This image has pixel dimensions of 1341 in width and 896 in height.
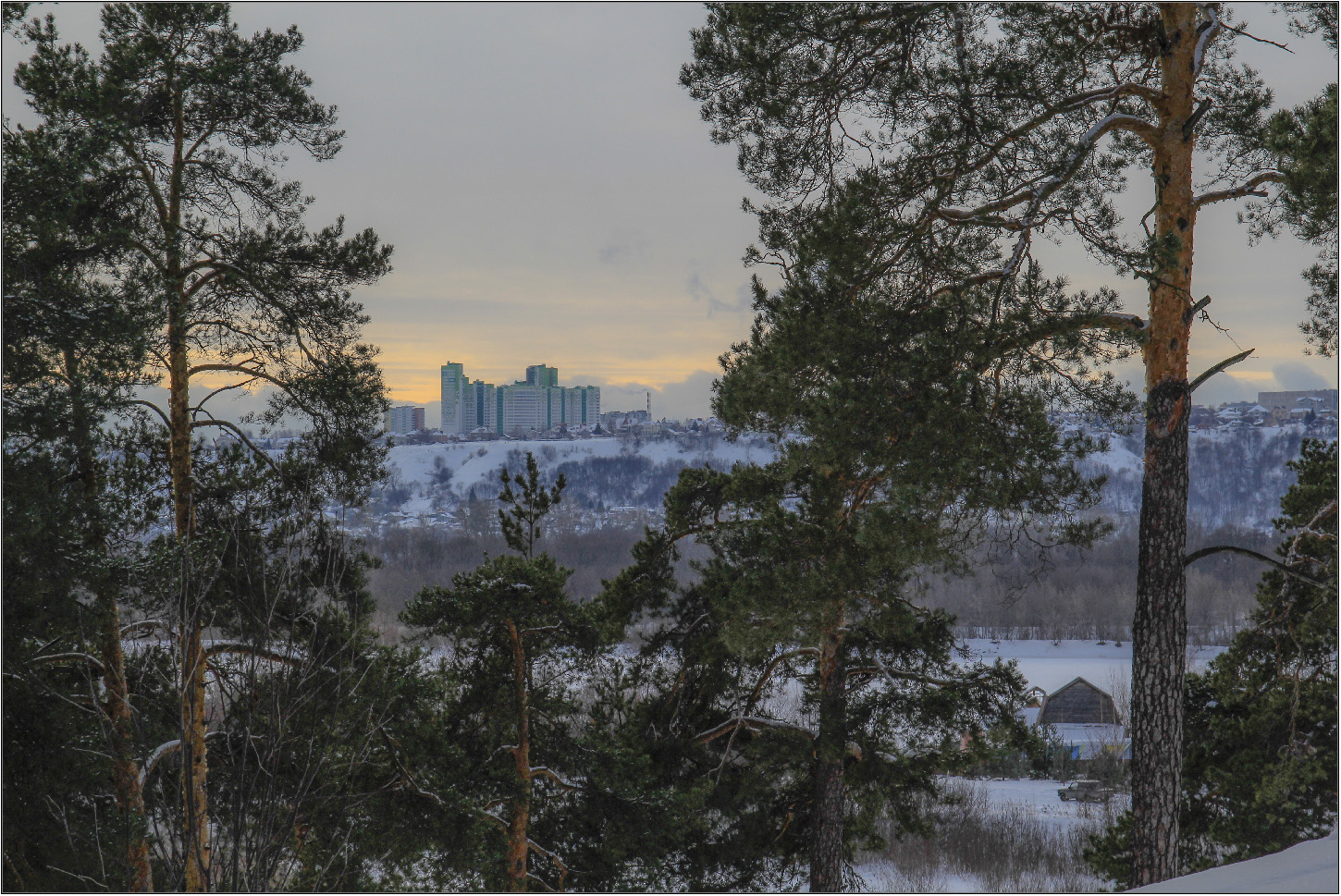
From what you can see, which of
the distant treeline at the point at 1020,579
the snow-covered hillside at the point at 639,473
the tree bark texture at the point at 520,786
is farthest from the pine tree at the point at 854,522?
the snow-covered hillside at the point at 639,473

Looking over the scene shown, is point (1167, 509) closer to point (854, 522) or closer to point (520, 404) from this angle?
point (854, 522)

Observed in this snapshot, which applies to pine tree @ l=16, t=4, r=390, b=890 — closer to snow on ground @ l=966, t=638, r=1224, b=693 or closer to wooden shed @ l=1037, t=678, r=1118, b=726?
snow on ground @ l=966, t=638, r=1224, b=693

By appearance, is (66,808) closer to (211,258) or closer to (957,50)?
(211,258)

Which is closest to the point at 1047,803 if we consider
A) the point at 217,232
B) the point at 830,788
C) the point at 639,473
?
the point at 639,473

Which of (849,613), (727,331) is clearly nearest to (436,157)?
(727,331)

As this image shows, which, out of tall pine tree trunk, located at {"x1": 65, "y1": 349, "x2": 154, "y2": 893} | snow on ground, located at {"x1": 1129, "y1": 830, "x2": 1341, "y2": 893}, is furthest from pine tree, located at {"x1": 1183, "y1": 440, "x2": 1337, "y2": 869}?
tall pine tree trunk, located at {"x1": 65, "y1": 349, "x2": 154, "y2": 893}

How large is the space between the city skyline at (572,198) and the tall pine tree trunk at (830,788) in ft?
8.36

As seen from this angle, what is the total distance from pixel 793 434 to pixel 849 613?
61.1 inches

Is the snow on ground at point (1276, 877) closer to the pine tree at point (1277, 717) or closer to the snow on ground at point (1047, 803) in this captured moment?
the pine tree at point (1277, 717)

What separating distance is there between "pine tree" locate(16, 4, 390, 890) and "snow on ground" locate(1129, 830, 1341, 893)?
4.25 metres

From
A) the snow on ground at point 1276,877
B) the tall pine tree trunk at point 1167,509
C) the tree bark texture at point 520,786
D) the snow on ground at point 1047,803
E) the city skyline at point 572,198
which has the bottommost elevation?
the snow on ground at point 1047,803

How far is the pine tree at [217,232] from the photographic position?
4812 millimetres

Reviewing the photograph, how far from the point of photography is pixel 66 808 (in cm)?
509

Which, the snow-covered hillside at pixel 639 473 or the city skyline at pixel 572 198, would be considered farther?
the snow-covered hillside at pixel 639 473
